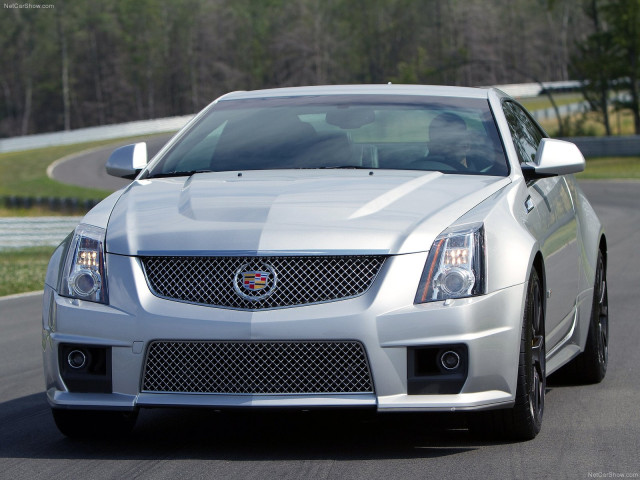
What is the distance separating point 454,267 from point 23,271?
43.6ft

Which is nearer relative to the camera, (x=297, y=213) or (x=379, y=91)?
(x=297, y=213)

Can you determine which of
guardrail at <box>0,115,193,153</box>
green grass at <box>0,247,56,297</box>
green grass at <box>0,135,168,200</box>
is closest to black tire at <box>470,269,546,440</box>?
green grass at <box>0,247,56,297</box>

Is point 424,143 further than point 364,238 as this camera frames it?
Yes

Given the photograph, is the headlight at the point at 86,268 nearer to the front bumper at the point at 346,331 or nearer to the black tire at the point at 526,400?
the front bumper at the point at 346,331

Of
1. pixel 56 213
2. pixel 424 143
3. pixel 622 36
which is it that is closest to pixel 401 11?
pixel 622 36

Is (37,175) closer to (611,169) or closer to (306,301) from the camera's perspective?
(611,169)

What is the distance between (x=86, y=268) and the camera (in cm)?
524

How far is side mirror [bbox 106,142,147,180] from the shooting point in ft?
21.0

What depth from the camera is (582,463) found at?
16.5ft

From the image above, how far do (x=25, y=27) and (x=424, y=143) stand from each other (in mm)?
122870

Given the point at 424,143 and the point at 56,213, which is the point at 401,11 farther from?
the point at 424,143

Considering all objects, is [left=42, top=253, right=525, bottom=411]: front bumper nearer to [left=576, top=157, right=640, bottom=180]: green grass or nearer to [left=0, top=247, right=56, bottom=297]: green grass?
[left=0, top=247, right=56, bottom=297]: green grass

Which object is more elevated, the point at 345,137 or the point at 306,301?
the point at 345,137

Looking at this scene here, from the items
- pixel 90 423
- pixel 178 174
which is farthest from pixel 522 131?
pixel 90 423
